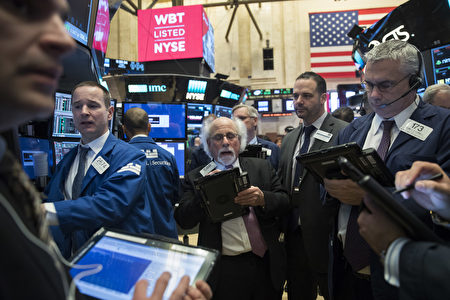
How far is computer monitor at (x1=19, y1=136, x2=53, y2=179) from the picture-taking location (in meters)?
2.05

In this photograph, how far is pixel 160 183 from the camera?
116 inches

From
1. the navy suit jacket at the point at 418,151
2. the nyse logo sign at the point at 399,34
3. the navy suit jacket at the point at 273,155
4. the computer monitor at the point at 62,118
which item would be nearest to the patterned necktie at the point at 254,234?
the navy suit jacket at the point at 418,151

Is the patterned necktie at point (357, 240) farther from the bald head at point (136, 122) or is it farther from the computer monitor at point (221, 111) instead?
the computer monitor at point (221, 111)

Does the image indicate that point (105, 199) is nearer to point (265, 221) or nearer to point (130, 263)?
point (130, 263)

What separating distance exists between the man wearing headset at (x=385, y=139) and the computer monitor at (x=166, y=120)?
3049 mm

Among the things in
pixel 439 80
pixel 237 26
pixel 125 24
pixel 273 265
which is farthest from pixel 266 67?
pixel 273 265

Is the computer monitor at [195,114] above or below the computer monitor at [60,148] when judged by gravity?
above

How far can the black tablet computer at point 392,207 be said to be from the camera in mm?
749

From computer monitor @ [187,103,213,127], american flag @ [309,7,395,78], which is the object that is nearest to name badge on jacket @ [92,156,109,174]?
computer monitor @ [187,103,213,127]

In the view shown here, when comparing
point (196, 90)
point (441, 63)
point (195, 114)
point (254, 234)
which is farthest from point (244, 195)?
point (195, 114)

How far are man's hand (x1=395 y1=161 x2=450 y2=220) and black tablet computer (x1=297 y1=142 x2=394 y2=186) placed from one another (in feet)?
0.79

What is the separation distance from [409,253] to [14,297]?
2.73 feet

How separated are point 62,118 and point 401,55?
7.55ft

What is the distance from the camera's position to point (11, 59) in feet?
1.54
